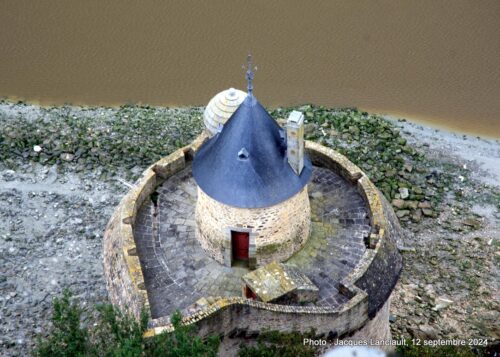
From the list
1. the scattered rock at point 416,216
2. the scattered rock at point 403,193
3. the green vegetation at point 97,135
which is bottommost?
the scattered rock at point 416,216

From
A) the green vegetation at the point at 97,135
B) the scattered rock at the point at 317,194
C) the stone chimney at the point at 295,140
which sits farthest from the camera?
the green vegetation at the point at 97,135

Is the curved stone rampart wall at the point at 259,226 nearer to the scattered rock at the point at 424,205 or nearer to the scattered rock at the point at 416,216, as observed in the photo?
the scattered rock at the point at 416,216

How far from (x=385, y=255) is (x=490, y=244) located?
8506mm

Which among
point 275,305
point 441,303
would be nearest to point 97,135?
point 441,303

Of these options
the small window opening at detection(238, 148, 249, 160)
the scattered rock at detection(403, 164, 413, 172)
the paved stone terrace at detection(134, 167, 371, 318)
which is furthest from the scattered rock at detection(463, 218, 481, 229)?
the small window opening at detection(238, 148, 249, 160)

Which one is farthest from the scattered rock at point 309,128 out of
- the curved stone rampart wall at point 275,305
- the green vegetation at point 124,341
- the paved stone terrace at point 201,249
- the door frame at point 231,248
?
the green vegetation at point 124,341

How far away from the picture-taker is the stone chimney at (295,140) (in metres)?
13.4

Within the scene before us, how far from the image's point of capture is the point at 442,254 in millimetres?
21234

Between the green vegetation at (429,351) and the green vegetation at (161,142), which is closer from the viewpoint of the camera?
the green vegetation at (429,351)

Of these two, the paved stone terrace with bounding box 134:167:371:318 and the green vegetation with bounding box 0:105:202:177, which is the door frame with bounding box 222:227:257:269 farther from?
the green vegetation with bounding box 0:105:202:177

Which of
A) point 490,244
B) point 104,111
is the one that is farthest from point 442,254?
point 104,111

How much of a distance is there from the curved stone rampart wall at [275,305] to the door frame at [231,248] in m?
1.55

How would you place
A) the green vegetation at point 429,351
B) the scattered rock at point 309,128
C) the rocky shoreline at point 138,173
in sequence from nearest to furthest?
the green vegetation at point 429,351 < the rocky shoreline at point 138,173 < the scattered rock at point 309,128

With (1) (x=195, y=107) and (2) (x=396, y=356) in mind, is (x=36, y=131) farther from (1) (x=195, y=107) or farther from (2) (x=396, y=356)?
(2) (x=396, y=356)
